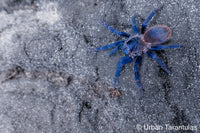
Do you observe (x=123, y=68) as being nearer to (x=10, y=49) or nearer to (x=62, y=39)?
(x=62, y=39)

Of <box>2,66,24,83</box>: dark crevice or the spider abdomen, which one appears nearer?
the spider abdomen

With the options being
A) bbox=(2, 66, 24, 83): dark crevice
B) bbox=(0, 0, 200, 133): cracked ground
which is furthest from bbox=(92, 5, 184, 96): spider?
bbox=(2, 66, 24, 83): dark crevice

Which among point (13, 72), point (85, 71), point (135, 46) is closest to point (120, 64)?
point (135, 46)

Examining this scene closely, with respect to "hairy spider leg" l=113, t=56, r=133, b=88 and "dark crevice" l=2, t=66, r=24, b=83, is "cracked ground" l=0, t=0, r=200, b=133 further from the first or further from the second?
"hairy spider leg" l=113, t=56, r=133, b=88

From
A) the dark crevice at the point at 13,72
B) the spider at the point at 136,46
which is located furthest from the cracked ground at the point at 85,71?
the spider at the point at 136,46

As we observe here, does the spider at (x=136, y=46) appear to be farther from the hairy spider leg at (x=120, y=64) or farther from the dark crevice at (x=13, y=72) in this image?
the dark crevice at (x=13, y=72)

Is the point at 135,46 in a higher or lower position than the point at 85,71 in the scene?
higher

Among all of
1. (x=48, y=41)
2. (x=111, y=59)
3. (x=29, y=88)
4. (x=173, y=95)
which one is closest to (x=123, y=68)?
(x=111, y=59)

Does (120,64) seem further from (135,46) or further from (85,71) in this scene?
(85,71)

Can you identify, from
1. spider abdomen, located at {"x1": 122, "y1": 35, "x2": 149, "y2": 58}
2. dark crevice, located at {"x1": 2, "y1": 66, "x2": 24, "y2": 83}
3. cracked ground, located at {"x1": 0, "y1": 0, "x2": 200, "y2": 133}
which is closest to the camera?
cracked ground, located at {"x1": 0, "y1": 0, "x2": 200, "y2": 133}
